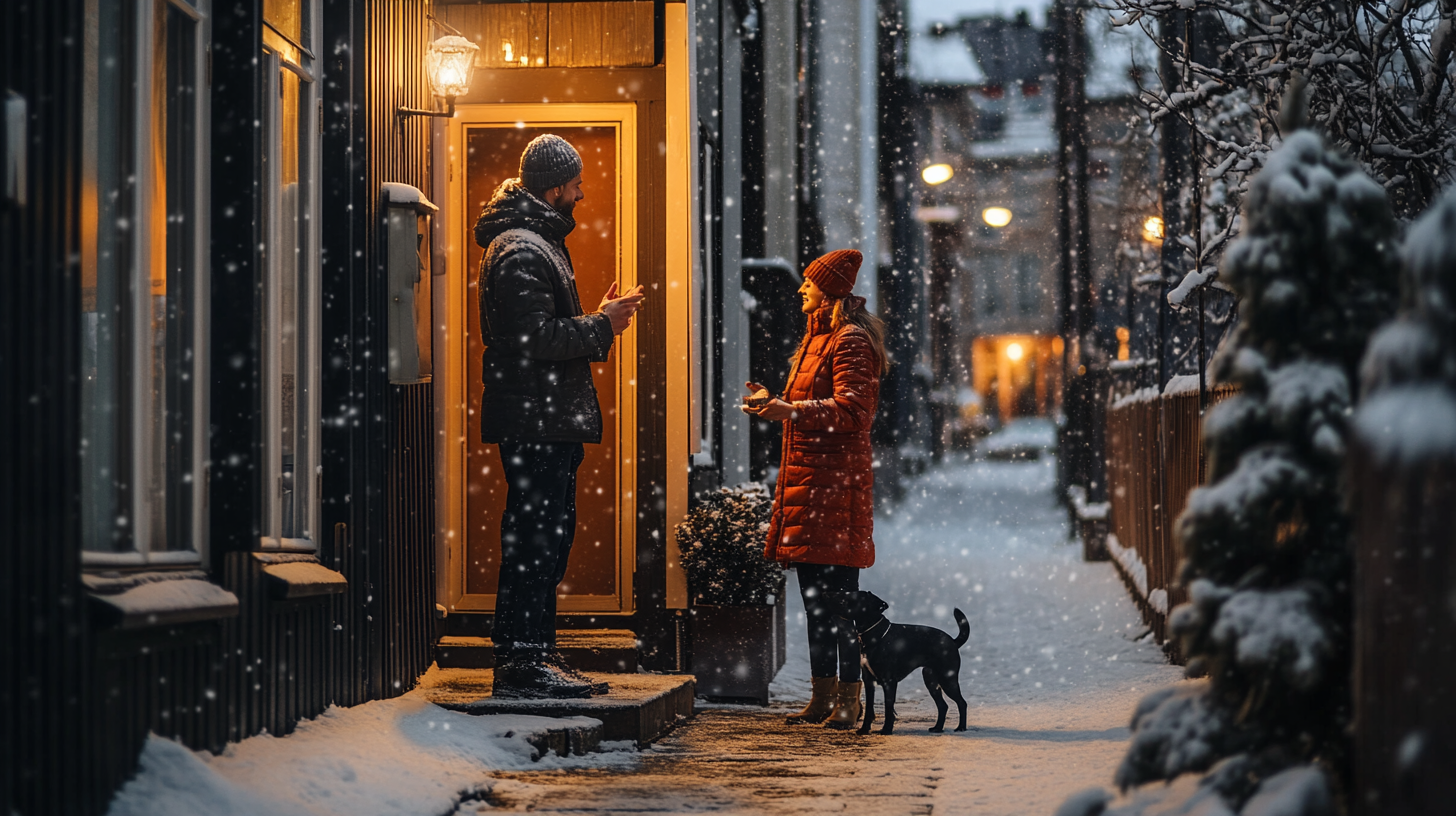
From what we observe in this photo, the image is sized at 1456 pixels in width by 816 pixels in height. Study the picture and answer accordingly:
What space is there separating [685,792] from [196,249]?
230 cm

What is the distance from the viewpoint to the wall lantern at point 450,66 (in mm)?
6516

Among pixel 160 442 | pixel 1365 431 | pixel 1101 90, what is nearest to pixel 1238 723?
pixel 1365 431

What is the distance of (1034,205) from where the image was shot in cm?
6875

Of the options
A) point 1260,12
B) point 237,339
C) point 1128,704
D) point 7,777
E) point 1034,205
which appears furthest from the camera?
point 1034,205

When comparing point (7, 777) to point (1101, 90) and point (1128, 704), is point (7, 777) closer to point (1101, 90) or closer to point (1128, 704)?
point (1128, 704)

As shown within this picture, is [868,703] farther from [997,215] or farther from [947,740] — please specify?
[997,215]

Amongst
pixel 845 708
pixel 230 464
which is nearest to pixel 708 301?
pixel 845 708

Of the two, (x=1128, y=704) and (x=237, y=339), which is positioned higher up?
(x=237, y=339)

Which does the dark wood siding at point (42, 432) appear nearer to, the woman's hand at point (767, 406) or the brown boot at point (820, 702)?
the woman's hand at point (767, 406)

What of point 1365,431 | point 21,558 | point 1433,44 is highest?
point 1433,44

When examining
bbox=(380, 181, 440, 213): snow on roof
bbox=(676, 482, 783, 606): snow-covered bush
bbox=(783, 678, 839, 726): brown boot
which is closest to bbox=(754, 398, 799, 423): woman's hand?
bbox=(676, 482, 783, 606): snow-covered bush

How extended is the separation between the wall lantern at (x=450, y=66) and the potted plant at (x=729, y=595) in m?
2.33

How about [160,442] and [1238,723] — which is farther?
[160,442]

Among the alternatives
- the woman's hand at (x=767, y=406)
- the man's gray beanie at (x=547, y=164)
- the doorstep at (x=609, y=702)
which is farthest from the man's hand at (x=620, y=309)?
the doorstep at (x=609, y=702)
